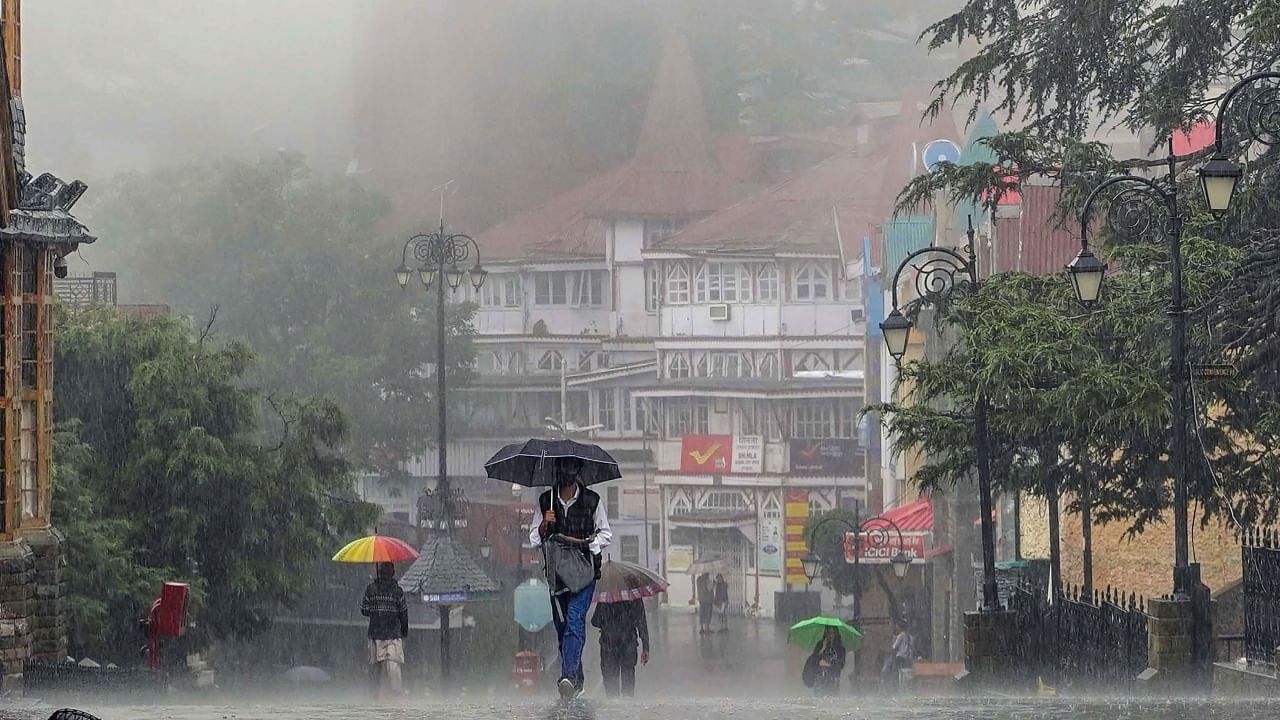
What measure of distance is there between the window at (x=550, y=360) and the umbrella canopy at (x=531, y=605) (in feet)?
147

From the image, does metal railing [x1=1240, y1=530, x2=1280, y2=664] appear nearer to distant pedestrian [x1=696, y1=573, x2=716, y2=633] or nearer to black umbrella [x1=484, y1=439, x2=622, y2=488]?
black umbrella [x1=484, y1=439, x2=622, y2=488]

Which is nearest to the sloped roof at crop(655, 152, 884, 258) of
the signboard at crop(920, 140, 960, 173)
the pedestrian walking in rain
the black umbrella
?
the signboard at crop(920, 140, 960, 173)

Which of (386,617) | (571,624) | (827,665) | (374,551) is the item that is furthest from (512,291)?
(571,624)

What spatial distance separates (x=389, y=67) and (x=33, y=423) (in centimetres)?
9488

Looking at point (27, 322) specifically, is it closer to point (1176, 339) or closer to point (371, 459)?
point (1176, 339)

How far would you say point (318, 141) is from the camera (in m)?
118

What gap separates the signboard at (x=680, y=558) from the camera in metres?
73.6

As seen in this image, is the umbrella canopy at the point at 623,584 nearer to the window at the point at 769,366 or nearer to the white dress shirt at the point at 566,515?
the white dress shirt at the point at 566,515

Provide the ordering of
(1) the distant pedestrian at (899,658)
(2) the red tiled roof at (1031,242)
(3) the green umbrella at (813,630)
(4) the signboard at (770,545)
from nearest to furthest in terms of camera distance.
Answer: (3) the green umbrella at (813,630) < (1) the distant pedestrian at (899,658) < (2) the red tiled roof at (1031,242) < (4) the signboard at (770,545)

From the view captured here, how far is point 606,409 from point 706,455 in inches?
288

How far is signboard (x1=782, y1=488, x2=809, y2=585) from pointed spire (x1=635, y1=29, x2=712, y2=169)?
31988 mm

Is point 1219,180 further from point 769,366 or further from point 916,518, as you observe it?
point 769,366

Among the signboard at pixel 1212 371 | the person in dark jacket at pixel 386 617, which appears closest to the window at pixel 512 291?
the person in dark jacket at pixel 386 617

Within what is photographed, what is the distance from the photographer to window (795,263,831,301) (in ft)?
264
